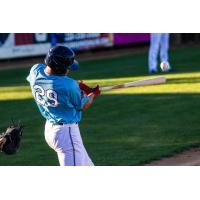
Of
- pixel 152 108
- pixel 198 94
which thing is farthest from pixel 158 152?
pixel 198 94

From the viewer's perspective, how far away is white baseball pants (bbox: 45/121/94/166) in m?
7.44

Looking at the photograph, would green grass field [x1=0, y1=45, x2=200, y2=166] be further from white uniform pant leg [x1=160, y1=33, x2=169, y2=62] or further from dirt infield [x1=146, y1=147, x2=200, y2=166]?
white uniform pant leg [x1=160, y1=33, x2=169, y2=62]

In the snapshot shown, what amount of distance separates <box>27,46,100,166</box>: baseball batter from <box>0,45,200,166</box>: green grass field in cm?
239

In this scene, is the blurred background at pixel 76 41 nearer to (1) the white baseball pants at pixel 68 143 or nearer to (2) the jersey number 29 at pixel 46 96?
(2) the jersey number 29 at pixel 46 96

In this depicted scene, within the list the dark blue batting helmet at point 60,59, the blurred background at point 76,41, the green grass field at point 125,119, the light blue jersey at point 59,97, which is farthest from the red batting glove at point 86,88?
the blurred background at point 76,41

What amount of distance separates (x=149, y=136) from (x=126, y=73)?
327 inches

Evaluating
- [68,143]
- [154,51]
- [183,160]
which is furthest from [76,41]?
[68,143]

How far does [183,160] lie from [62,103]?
9.80 feet

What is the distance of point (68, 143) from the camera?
24.3 feet

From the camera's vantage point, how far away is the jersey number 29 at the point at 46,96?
741 centimetres

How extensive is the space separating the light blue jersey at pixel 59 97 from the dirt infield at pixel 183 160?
2510 millimetres

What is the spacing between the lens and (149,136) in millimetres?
11578

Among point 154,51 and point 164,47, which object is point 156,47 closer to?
point 154,51
